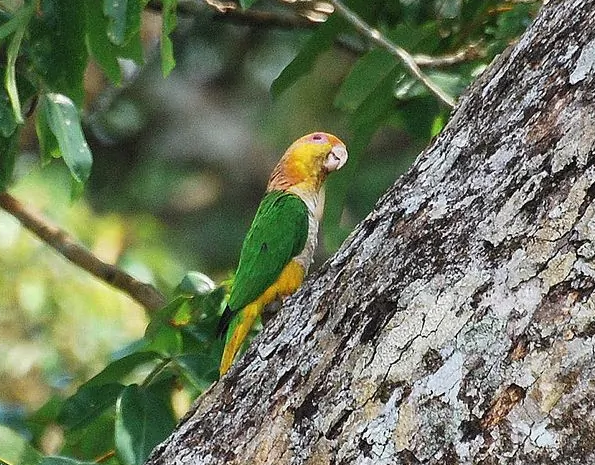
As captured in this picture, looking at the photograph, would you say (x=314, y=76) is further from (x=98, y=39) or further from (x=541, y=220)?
(x=541, y=220)

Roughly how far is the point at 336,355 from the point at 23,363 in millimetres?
2822

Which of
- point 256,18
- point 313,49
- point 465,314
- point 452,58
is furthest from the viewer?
point 256,18

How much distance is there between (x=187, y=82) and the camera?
7.16 m

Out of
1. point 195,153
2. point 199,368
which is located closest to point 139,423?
point 199,368

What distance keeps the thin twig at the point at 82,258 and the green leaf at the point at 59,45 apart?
534mm

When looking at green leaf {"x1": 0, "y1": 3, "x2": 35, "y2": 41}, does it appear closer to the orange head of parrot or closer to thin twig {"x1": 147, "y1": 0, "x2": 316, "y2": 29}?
the orange head of parrot

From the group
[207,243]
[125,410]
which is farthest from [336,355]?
[207,243]

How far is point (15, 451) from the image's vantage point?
2.00 m

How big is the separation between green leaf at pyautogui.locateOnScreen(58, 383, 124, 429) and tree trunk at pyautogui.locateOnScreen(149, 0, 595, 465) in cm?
66

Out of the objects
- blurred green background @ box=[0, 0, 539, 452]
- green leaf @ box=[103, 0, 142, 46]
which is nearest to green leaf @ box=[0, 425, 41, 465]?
blurred green background @ box=[0, 0, 539, 452]

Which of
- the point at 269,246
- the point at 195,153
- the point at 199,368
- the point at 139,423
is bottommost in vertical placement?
the point at 195,153

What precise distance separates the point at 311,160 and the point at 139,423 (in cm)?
65

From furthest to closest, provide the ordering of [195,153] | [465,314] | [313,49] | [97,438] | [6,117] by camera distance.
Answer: [195,153]
[313,49]
[97,438]
[6,117]
[465,314]

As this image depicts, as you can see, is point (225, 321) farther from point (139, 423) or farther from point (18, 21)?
point (18, 21)
